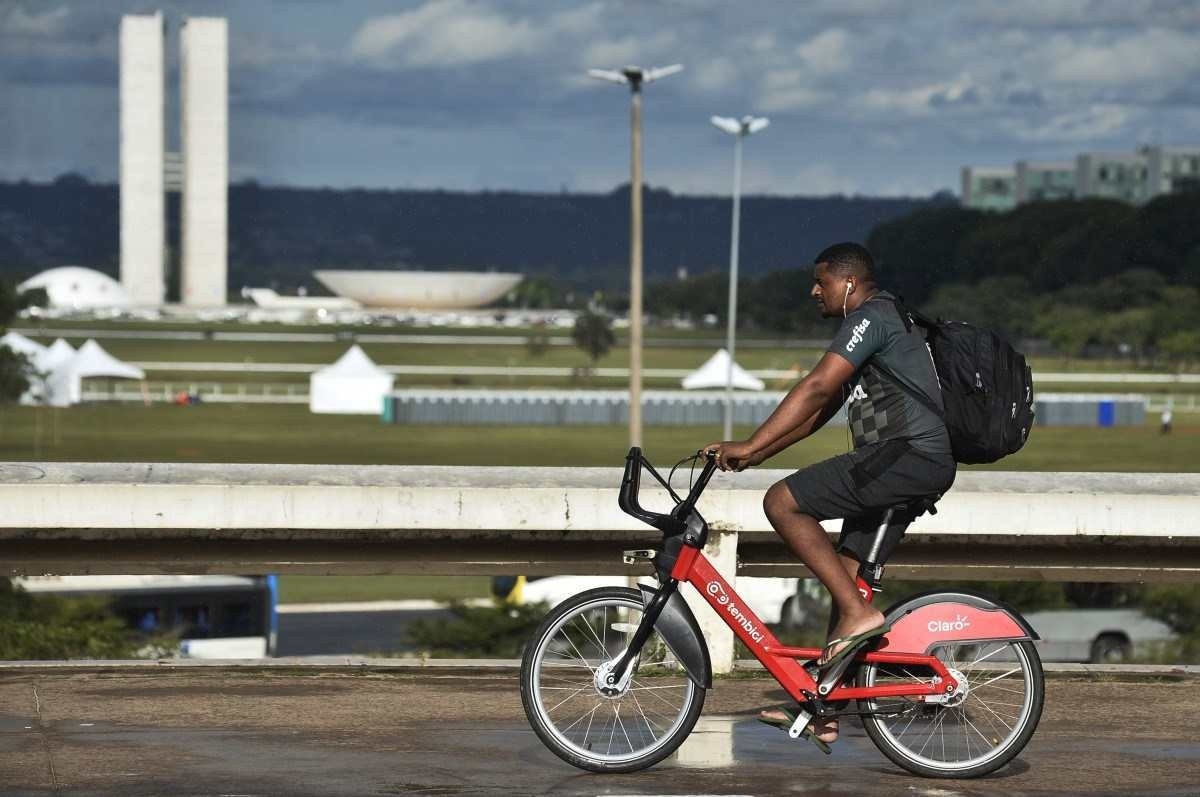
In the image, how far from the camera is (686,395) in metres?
68.5

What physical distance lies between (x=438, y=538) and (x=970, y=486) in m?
2.27

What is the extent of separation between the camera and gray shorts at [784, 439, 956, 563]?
634cm

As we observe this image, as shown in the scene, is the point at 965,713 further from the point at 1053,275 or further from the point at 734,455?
the point at 1053,275

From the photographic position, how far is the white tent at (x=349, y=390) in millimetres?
70125

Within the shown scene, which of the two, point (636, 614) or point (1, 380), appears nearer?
point (636, 614)

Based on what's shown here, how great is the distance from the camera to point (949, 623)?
21.6 feet

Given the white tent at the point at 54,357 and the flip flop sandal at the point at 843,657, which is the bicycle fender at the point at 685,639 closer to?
the flip flop sandal at the point at 843,657

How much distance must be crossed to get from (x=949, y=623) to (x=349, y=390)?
212 ft

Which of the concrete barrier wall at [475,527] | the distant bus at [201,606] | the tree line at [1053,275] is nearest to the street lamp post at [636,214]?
the distant bus at [201,606]

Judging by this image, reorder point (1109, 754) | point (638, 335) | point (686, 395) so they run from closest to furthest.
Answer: point (1109, 754) < point (638, 335) < point (686, 395)

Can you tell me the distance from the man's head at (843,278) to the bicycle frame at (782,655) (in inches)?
36.4

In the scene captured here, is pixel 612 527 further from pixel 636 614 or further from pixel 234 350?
pixel 234 350

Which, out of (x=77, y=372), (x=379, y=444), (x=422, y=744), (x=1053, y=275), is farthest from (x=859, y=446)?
(x=1053, y=275)

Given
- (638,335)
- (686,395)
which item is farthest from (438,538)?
(686,395)
